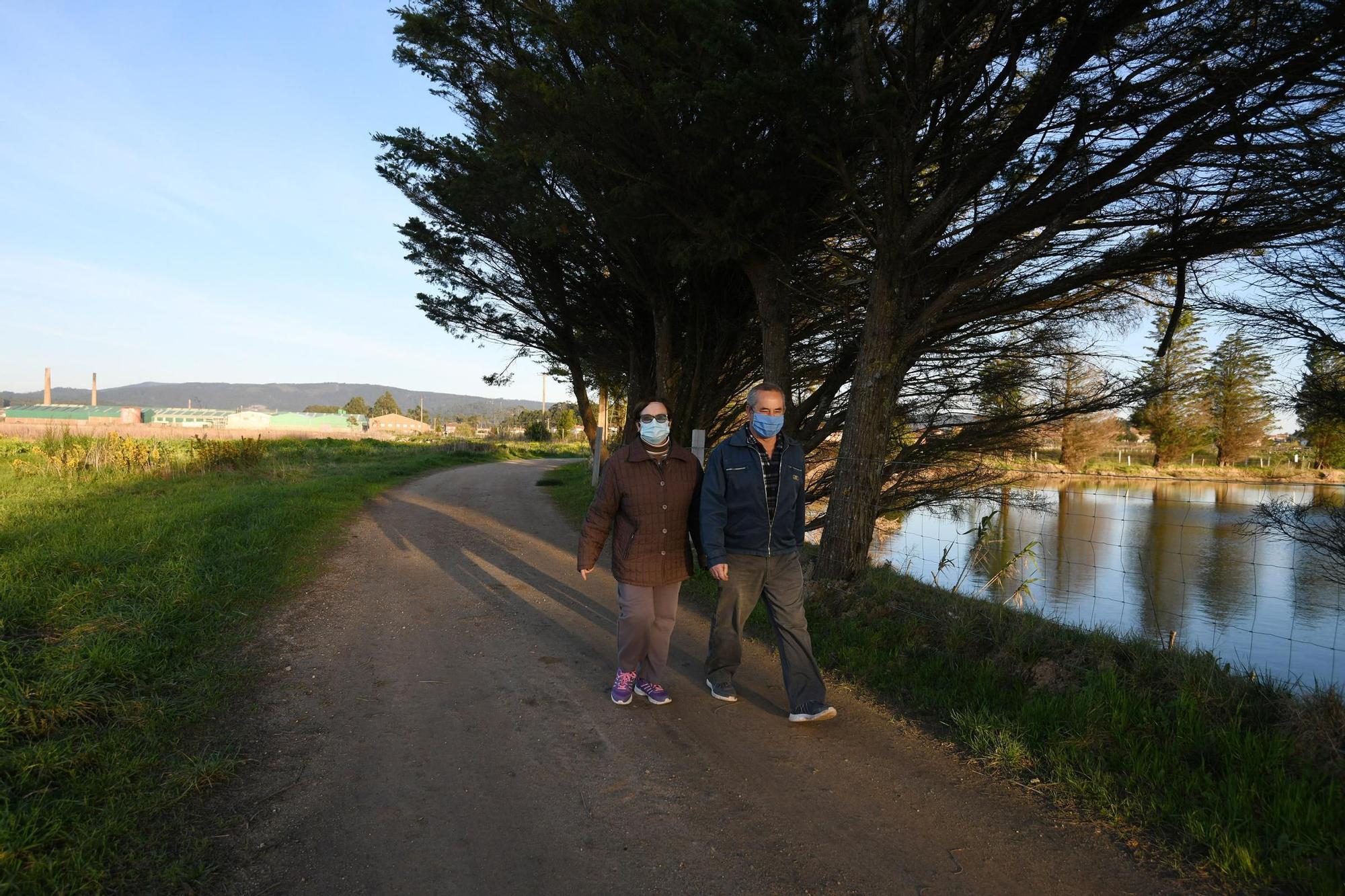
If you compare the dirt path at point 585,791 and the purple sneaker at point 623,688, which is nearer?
the dirt path at point 585,791

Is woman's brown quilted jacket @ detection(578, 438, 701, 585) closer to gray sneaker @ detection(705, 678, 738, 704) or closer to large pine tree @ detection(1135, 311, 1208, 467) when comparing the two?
gray sneaker @ detection(705, 678, 738, 704)

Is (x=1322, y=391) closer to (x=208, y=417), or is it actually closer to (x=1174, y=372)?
(x=1174, y=372)

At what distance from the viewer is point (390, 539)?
32.2 ft

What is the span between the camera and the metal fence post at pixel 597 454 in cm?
1639

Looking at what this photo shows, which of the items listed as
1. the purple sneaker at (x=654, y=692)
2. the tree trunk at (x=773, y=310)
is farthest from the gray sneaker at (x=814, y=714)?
the tree trunk at (x=773, y=310)

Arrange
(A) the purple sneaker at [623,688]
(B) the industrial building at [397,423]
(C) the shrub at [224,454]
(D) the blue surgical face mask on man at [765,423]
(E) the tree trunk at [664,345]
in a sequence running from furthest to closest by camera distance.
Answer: (B) the industrial building at [397,423] → (C) the shrub at [224,454] → (E) the tree trunk at [664,345] → (A) the purple sneaker at [623,688] → (D) the blue surgical face mask on man at [765,423]

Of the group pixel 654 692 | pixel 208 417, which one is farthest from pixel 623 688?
pixel 208 417

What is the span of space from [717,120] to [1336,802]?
5.76 metres

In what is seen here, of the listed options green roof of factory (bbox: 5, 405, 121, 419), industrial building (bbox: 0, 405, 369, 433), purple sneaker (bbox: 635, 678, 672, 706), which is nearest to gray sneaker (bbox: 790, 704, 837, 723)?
purple sneaker (bbox: 635, 678, 672, 706)

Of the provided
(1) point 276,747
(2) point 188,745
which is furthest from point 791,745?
(2) point 188,745

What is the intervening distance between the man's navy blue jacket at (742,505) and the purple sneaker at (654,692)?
Answer: 0.90 metres

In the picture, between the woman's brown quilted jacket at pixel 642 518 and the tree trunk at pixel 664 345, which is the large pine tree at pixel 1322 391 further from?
the tree trunk at pixel 664 345

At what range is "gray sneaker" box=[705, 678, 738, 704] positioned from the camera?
174 inches

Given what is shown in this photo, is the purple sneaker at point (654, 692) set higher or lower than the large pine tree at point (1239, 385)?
lower
